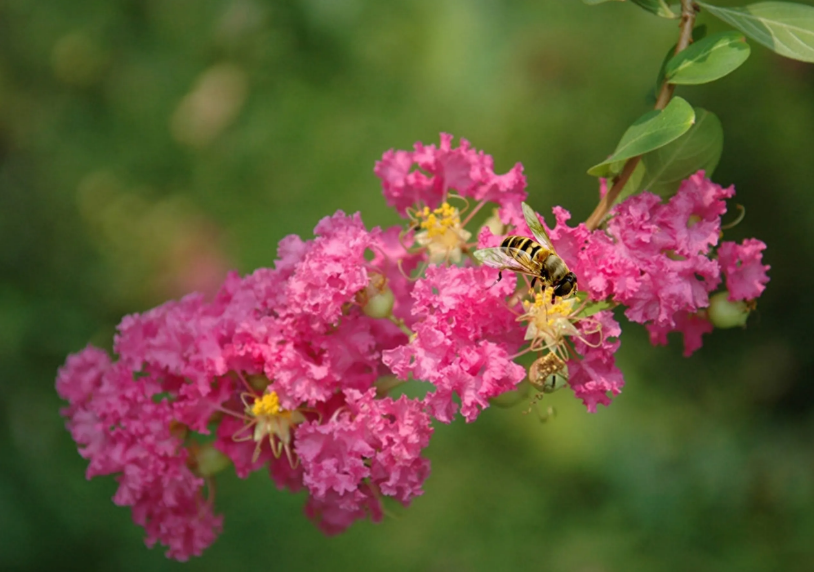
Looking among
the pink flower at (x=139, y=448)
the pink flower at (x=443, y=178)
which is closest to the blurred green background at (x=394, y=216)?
the pink flower at (x=139, y=448)

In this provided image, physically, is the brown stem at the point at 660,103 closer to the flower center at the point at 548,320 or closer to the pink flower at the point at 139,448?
the flower center at the point at 548,320

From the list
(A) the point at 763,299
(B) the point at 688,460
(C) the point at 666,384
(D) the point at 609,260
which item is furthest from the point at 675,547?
(D) the point at 609,260

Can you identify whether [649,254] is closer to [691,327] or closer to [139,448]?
[691,327]

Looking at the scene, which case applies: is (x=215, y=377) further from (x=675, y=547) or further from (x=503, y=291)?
(x=675, y=547)

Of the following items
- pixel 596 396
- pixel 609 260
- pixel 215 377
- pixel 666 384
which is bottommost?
pixel 666 384

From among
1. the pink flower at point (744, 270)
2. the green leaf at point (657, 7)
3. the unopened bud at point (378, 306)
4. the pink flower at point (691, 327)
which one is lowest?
the pink flower at point (691, 327)

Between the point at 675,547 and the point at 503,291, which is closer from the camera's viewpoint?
the point at 503,291
